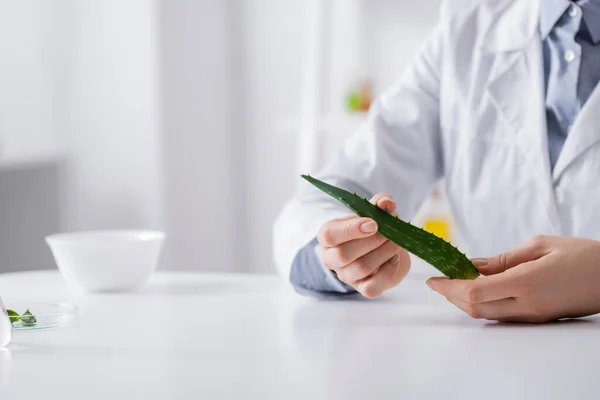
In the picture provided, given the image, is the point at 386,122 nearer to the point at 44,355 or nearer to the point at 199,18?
the point at 44,355

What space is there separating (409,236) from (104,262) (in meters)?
0.47

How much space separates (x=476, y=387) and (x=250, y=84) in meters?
2.39

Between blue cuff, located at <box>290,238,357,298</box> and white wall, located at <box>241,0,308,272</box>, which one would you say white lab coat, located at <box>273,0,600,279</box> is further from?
white wall, located at <box>241,0,308,272</box>

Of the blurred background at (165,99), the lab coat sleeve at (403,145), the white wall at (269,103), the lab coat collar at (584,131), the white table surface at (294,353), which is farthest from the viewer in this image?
the white wall at (269,103)

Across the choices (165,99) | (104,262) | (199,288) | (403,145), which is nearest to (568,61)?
(403,145)

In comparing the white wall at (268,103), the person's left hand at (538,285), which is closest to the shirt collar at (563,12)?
the person's left hand at (538,285)

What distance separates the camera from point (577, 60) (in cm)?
134

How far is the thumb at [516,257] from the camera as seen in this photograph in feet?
3.15

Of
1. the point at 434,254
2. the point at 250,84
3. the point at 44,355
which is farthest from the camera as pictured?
the point at 250,84

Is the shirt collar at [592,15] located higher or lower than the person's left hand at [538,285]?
higher

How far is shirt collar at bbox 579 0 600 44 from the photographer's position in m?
1.33

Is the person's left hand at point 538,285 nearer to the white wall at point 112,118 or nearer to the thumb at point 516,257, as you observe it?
the thumb at point 516,257

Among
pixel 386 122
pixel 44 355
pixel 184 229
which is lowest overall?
pixel 184 229

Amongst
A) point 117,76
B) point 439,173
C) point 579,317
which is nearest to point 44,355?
point 579,317
